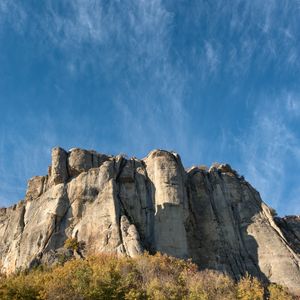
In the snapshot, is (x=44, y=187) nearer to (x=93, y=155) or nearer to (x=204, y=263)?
(x=93, y=155)

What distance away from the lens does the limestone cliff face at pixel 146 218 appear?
1890 inches

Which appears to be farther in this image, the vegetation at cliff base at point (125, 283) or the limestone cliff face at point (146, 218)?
the limestone cliff face at point (146, 218)

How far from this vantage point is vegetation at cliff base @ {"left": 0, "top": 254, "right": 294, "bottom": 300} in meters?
35.6

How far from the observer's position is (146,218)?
5097 cm

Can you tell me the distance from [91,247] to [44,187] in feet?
40.6

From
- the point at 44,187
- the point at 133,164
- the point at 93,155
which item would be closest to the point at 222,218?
the point at 133,164

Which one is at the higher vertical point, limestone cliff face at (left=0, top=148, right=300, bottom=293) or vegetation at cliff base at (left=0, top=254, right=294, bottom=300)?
limestone cliff face at (left=0, top=148, right=300, bottom=293)

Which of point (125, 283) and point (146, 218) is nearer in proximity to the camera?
point (125, 283)

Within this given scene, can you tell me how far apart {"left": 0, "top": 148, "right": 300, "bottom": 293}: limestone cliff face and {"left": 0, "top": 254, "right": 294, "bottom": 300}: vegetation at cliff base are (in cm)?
461

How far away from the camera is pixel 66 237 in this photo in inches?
1908

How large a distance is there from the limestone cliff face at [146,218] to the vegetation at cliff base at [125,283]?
15.1 ft

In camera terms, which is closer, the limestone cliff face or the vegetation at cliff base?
the vegetation at cliff base

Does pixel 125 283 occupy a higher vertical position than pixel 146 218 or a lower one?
lower

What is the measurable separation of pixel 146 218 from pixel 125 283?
14406 millimetres
